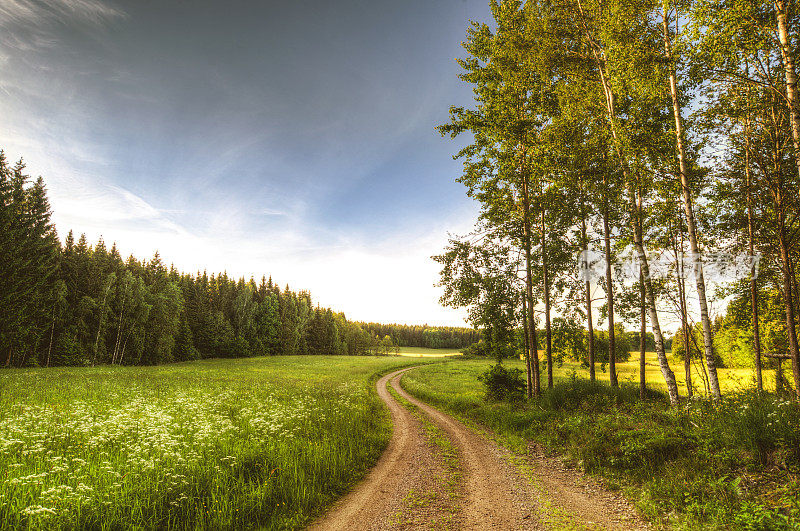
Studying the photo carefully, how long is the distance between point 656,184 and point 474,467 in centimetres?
1161

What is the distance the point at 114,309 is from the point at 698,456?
223 feet

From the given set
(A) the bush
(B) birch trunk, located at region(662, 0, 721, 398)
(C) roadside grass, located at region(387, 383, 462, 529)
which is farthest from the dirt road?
(A) the bush

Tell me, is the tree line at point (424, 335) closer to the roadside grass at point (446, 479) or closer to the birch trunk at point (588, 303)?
the birch trunk at point (588, 303)

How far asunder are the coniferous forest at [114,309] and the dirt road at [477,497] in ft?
139

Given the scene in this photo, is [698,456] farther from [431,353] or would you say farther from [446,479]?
[431,353]

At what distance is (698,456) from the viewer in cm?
A: 739

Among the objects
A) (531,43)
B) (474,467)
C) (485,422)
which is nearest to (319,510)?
(474,467)

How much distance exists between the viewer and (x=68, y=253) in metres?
44.5

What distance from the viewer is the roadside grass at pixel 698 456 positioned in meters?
5.47

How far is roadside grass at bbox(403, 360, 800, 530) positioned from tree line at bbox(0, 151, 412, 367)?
156 feet

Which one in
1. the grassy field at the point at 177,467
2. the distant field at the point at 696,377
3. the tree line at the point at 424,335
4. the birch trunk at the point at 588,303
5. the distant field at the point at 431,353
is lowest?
the distant field at the point at 431,353

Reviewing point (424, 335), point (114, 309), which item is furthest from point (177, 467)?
point (424, 335)

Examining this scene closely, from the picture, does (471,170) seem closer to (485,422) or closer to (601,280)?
(601,280)

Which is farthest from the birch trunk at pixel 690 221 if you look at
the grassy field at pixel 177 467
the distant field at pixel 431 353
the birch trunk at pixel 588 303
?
the distant field at pixel 431 353
